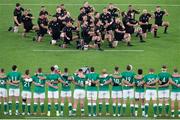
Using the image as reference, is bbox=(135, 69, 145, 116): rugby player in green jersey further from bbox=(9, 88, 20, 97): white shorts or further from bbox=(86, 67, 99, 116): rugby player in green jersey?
bbox=(9, 88, 20, 97): white shorts

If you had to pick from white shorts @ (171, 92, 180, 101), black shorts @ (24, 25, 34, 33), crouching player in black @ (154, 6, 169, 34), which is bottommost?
white shorts @ (171, 92, 180, 101)

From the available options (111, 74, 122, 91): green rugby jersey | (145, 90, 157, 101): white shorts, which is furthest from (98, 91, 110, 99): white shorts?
(145, 90, 157, 101): white shorts

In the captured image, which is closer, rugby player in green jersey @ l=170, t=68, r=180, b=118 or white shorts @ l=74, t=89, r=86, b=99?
rugby player in green jersey @ l=170, t=68, r=180, b=118

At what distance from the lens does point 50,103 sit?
30281mm

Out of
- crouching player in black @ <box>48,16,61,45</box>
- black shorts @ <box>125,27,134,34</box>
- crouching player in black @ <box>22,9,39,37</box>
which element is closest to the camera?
crouching player in black @ <box>48,16,61,45</box>

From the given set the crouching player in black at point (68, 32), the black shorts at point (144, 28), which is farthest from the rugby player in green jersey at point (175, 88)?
the black shorts at point (144, 28)

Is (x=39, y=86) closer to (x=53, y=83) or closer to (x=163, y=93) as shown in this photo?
(x=53, y=83)

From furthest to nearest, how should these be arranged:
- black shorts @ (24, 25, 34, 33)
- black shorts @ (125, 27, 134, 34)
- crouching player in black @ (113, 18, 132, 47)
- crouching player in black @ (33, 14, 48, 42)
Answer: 1. black shorts @ (24, 25, 34, 33)
2. black shorts @ (125, 27, 134, 34)
3. crouching player in black @ (33, 14, 48, 42)
4. crouching player in black @ (113, 18, 132, 47)

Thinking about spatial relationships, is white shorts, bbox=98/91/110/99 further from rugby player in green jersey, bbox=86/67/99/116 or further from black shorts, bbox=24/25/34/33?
black shorts, bbox=24/25/34/33

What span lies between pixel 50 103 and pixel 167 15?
713 inches

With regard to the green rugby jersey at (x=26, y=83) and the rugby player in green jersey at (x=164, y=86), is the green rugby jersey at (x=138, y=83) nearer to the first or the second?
the rugby player in green jersey at (x=164, y=86)

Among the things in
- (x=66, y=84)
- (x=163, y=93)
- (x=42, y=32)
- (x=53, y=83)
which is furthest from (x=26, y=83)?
(x=42, y=32)

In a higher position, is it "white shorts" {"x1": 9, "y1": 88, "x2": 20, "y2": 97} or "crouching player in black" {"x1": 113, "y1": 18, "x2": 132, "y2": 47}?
"crouching player in black" {"x1": 113, "y1": 18, "x2": 132, "y2": 47}

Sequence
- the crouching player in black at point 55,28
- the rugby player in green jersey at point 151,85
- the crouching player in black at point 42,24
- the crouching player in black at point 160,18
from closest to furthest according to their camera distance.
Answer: the rugby player in green jersey at point 151,85 < the crouching player in black at point 55,28 < the crouching player in black at point 42,24 < the crouching player in black at point 160,18
